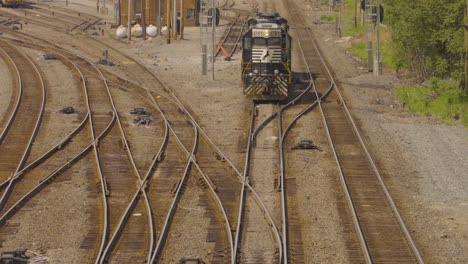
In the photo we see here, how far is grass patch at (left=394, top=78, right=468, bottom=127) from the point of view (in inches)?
1130

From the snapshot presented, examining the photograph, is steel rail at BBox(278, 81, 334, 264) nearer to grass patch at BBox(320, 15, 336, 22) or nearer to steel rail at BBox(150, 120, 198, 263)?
steel rail at BBox(150, 120, 198, 263)

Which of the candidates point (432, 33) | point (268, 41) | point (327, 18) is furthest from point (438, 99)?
point (327, 18)

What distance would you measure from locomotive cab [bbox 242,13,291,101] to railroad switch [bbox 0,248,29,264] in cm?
1668

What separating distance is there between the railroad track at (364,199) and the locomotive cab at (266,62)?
1.96 m

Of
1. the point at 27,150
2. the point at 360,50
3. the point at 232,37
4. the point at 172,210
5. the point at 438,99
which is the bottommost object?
the point at 172,210

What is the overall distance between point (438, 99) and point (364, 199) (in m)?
13.5

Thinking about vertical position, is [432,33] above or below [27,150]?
above

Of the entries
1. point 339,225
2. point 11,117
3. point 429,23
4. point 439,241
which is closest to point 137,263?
point 339,225

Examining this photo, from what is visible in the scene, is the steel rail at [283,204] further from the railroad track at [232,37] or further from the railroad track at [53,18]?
the railroad track at [53,18]

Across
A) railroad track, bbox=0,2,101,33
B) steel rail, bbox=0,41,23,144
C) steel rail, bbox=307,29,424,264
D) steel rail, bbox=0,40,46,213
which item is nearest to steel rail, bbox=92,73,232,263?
steel rail, bbox=307,29,424,264

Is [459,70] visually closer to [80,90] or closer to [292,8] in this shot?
[80,90]

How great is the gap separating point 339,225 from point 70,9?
62.8m

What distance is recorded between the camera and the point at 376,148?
24.0 meters

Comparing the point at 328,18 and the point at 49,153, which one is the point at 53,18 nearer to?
the point at 328,18
